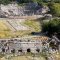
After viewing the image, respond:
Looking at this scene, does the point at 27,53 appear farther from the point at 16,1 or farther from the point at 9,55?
the point at 16,1

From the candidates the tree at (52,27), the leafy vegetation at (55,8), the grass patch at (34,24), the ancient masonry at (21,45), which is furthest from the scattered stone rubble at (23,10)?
the ancient masonry at (21,45)

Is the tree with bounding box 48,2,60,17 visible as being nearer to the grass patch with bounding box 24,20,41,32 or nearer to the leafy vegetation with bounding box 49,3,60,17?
the leafy vegetation with bounding box 49,3,60,17

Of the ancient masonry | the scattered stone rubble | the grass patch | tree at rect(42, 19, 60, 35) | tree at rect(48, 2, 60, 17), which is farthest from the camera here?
the scattered stone rubble

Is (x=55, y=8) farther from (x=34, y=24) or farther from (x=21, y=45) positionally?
(x=21, y=45)

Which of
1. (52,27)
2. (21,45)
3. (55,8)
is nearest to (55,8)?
(55,8)

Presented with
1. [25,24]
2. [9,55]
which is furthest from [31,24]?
[9,55]

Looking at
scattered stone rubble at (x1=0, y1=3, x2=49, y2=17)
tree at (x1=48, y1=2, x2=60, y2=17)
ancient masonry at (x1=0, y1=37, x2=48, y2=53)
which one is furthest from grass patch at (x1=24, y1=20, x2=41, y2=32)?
ancient masonry at (x1=0, y1=37, x2=48, y2=53)

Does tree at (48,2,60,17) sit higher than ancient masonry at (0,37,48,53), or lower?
lower

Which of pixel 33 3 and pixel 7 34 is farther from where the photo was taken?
pixel 33 3
